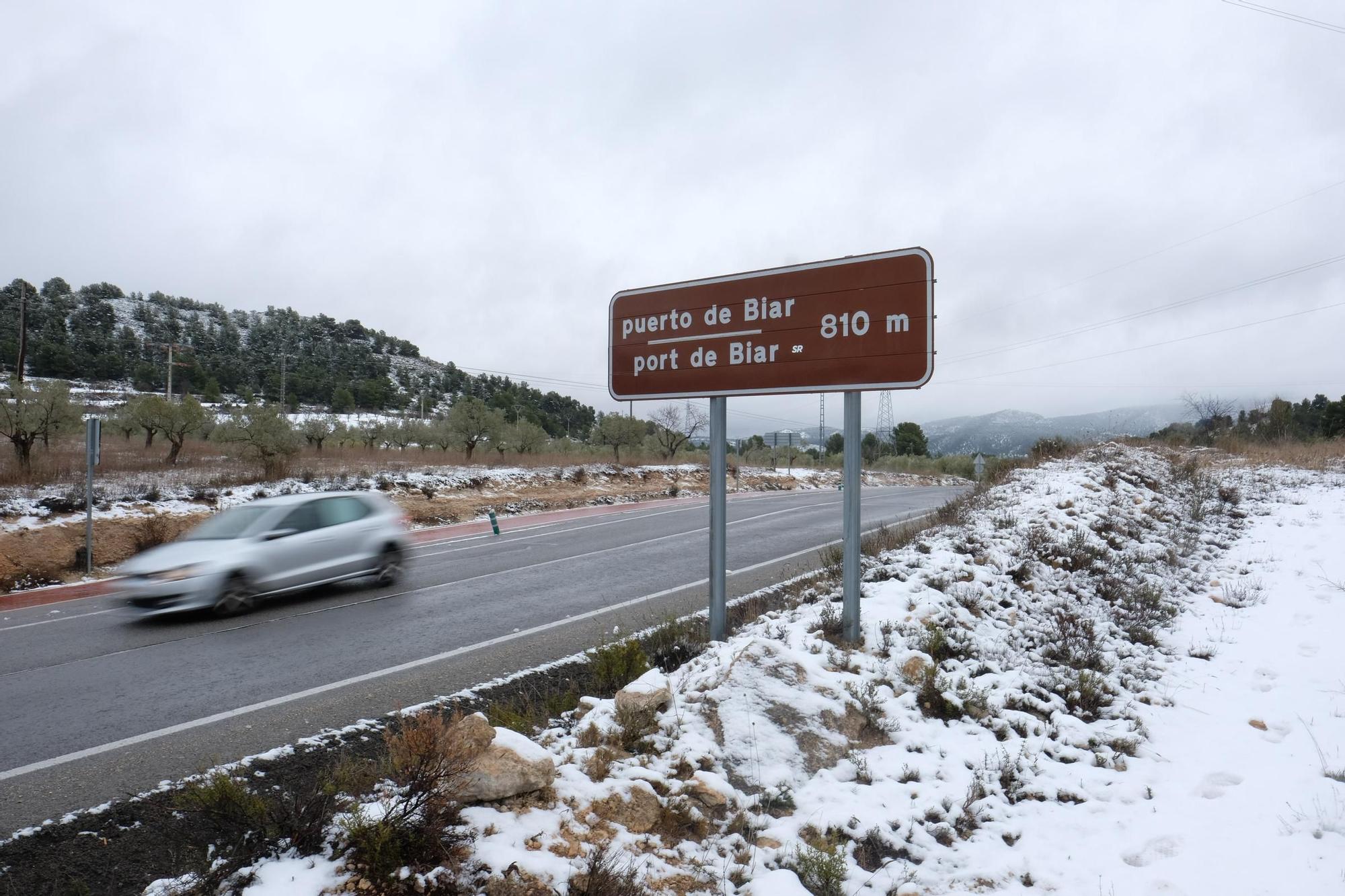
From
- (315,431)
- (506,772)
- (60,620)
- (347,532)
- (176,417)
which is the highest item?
(176,417)

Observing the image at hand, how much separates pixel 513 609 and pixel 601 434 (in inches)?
1653

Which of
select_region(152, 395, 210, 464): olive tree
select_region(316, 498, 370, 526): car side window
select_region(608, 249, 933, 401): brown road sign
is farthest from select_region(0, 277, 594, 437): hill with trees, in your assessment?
select_region(608, 249, 933, 401): brown road sign

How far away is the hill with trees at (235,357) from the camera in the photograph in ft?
309

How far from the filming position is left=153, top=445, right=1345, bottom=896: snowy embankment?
127 inches

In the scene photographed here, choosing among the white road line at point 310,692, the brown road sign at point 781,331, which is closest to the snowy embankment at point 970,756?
the brown road sign at point 781,331

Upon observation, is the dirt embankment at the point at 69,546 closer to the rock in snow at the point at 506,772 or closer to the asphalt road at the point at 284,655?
the asphalt road at the point at 284,655

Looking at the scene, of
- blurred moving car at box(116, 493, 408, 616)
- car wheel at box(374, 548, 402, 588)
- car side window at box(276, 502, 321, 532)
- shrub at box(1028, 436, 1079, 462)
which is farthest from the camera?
shrub at box(1028, 436, 1079, 462)

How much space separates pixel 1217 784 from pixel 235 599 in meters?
10.1

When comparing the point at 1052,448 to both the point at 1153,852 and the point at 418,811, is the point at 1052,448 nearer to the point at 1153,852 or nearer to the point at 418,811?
the point at 1153,852

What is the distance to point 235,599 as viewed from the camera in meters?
9.23

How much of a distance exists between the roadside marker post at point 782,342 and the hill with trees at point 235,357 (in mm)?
74075

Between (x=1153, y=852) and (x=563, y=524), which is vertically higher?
(x=1153, y=852)

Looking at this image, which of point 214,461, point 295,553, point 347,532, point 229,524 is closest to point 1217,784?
point 295,553

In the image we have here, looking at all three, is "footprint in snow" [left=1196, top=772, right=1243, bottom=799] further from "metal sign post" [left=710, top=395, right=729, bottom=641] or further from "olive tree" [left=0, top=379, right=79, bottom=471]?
"olive tree" [left=0, top=379, right=79, bottom=471]
